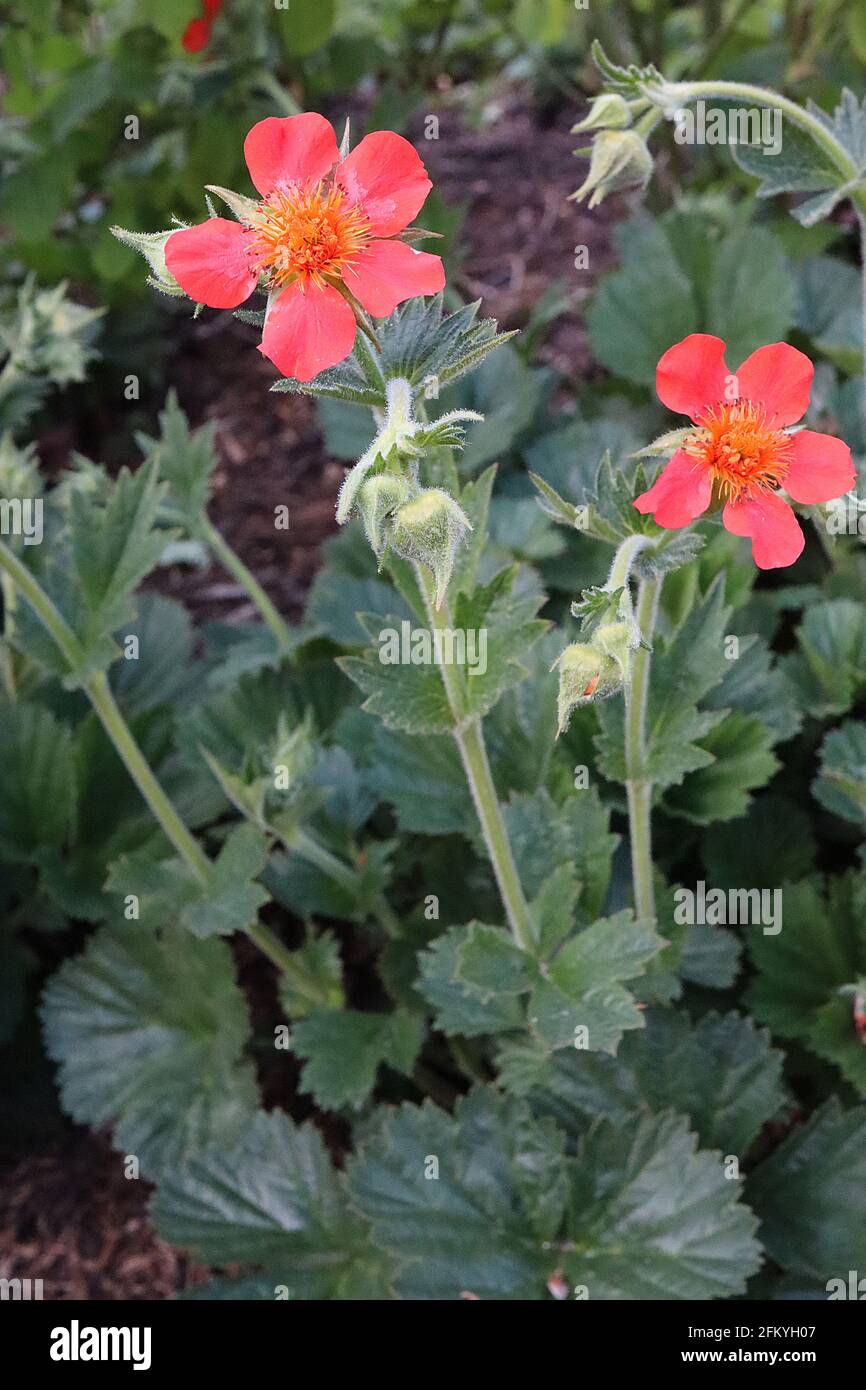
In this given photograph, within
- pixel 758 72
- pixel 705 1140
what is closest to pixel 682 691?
pixel 705 1140

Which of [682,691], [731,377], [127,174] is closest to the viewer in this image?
[731,377]

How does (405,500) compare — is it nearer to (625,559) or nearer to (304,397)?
(625,559)

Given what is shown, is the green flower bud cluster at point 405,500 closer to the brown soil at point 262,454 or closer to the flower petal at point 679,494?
the flower petal at point 679,494

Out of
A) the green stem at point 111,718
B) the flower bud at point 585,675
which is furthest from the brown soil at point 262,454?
the flower bud at point 585,675

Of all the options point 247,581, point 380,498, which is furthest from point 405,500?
point 247,581

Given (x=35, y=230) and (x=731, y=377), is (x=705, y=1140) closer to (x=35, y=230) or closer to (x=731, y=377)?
(x=731, y=377)
